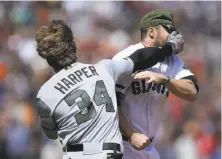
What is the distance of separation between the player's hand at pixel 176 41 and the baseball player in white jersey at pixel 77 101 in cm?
63

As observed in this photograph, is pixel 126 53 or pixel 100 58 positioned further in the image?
pixel 100 58

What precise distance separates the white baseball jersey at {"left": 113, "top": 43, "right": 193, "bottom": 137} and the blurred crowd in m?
4.18

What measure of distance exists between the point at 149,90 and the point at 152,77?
1.60 feet

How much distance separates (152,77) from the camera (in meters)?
4.91

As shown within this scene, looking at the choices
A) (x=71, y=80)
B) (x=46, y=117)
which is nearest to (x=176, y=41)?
(x=71, y=80)

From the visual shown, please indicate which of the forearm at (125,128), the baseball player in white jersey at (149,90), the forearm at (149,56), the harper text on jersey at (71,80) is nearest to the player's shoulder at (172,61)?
the baseball player in white jersey at (149,90)

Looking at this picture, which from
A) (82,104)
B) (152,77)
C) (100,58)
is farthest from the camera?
(100,58)

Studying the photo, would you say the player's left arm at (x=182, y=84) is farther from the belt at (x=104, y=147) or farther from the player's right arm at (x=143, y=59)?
the belt at (x=104, y=147)

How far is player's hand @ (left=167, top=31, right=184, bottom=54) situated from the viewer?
17.2ft

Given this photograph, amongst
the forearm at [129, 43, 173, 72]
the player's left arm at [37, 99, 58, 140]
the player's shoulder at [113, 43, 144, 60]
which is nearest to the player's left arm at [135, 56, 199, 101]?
the forearm at [129, 43, 173, 72]

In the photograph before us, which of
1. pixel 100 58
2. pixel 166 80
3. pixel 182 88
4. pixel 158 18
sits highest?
pixel 158 18

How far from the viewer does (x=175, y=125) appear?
10477 millimetres

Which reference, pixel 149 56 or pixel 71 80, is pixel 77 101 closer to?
pixel 71 80

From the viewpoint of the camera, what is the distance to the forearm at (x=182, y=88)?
509 cm
